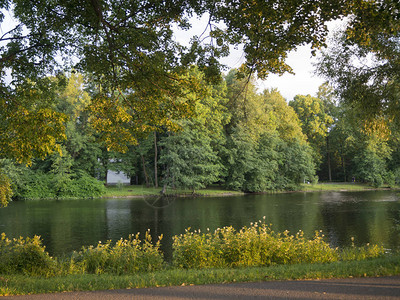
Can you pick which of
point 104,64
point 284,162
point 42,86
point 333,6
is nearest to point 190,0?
point 104,64

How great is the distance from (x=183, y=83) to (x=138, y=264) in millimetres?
4797

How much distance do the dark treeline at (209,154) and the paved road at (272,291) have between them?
25.9 m

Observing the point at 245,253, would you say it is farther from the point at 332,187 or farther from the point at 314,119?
the point at 314,119

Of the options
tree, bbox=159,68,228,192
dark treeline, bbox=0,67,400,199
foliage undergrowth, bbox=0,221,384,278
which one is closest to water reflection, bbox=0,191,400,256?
foliage undergrowth, bbox=0,221,384,278

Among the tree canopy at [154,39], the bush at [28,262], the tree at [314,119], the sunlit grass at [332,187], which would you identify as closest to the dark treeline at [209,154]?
the tree at [314,119]

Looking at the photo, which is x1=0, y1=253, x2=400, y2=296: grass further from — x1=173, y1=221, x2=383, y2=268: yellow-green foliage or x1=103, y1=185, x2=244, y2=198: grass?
x1=103, y1=185, x2=244, y2=198: grass

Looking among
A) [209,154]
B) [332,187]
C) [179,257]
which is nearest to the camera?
[179,257]

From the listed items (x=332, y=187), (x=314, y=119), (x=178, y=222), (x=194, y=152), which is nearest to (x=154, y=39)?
(x=178, y=222)

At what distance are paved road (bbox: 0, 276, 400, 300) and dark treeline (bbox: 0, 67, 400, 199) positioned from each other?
25862 millimetres

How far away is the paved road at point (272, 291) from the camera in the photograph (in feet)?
18.4

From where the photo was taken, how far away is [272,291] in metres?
5.85

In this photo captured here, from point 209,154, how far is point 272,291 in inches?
1439

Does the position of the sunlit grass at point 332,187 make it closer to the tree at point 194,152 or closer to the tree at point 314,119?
the tree at point 314,119

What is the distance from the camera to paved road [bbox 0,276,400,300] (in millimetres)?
5605
